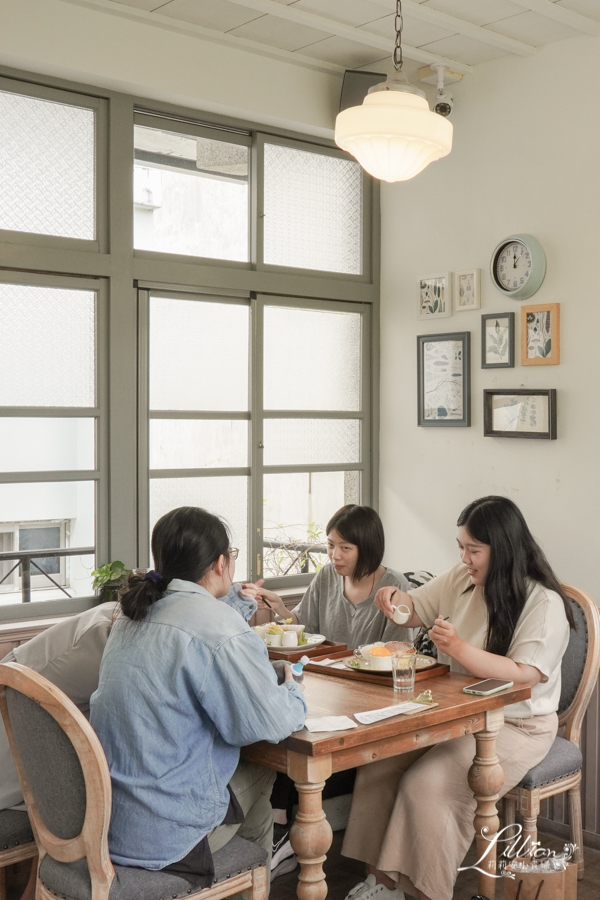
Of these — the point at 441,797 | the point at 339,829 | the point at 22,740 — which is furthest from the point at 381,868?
the point at 22,740

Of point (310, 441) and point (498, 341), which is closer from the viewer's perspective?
point (498, 341)

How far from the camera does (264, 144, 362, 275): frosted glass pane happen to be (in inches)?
150

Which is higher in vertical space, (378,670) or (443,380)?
(443,380)

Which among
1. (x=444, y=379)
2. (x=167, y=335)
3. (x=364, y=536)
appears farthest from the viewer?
(x=444, y=379)

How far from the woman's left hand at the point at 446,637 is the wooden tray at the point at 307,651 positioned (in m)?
0.40

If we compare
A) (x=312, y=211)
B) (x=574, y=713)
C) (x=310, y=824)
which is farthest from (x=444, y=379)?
(x=310, y=824)

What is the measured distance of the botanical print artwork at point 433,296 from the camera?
3.81m

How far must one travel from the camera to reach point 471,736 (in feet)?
8.19

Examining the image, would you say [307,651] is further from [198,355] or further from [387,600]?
[198,355]

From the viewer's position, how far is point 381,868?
95.5 inches

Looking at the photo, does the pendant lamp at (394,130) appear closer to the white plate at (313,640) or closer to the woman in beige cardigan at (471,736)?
the woman in beige cardigan at (471,736)

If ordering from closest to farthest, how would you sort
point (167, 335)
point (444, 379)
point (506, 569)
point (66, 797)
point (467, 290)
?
1. point (66, 797)
2. point (506, 569)
3. point (167, 335)
4. point (467, 290)
5. point (444, 379)

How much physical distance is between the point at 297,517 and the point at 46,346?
1281 millimetres

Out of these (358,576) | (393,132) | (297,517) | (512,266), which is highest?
(393,132)
